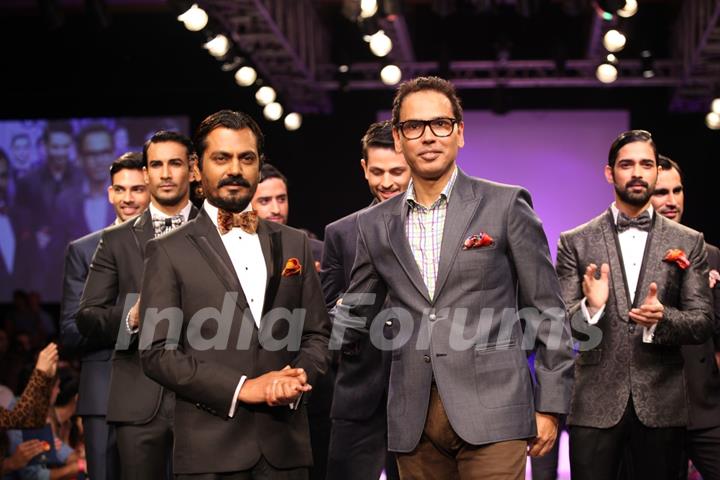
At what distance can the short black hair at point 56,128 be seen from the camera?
14.4 metres

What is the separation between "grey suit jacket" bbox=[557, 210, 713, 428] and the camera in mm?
4832

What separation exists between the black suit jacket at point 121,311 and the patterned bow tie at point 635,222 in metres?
2.26

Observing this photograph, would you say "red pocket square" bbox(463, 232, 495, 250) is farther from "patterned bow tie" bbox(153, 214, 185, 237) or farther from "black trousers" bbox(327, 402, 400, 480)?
"patterned bow tie" bbox(153, 214, 185, 237)

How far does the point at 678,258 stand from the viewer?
4895 mm

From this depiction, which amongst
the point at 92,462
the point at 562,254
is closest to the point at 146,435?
the point at 92,462

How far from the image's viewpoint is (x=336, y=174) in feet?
48.2

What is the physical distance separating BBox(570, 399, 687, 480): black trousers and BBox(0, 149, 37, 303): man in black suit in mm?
10778

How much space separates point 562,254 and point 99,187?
10004 mm

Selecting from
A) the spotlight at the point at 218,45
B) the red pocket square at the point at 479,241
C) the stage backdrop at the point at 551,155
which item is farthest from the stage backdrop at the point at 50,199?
the red pocket square at the point at 479,241

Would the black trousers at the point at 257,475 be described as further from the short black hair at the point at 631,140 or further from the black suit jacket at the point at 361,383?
the short black hair at the point at 631,140

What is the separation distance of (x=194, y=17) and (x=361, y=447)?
19.0 ft

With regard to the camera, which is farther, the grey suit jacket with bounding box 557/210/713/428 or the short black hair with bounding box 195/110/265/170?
the grey suit jacket with bounding box 557/210/713/428

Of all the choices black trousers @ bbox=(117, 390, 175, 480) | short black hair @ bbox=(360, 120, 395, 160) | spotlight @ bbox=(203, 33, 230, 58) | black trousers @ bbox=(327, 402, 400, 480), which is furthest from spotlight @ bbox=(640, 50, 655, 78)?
black trousers @ bbox=(117, 390, 175, 480)

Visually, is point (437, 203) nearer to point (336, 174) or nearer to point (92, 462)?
point (92, 462)
